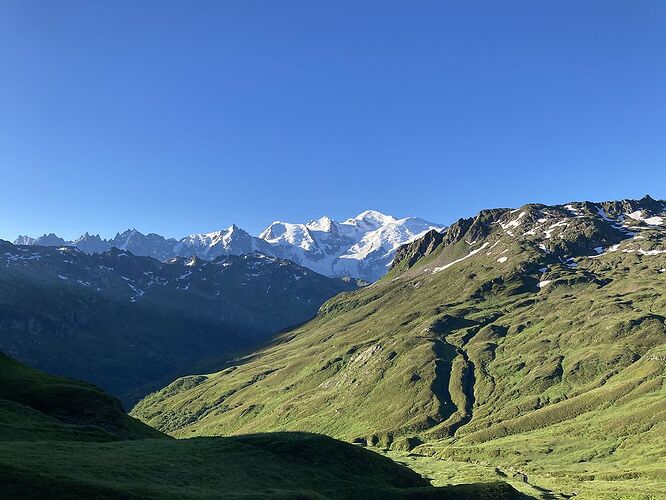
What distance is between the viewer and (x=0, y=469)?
50781 millimetres

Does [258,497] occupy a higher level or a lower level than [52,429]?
lower

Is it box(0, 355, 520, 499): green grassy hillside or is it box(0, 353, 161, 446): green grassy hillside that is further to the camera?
box(0, 353, 161, 446): green grassy hillside

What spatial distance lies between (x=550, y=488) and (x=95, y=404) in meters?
165

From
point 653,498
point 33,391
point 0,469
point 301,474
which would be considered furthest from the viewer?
point 653,498

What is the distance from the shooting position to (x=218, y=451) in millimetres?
90750

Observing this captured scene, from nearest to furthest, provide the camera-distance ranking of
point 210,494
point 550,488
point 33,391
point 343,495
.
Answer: point 210,494 < point 343,495 < point 33,391 < point 550,488

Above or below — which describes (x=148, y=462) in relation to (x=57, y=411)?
below

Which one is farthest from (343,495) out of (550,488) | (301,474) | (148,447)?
(550,488)

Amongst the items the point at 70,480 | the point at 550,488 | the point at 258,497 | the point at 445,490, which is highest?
the point at 70,480

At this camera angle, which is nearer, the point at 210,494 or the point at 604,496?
the point at 210,494

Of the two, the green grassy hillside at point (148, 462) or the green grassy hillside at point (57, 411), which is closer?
the green grassy hillside at point (148, 462)

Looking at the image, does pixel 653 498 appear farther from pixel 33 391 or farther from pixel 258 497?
pixel 33 391

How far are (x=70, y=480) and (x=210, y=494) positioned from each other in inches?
633

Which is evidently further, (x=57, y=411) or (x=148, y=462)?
(x=57, y=411)
